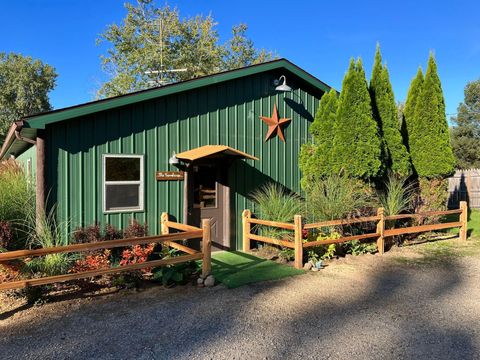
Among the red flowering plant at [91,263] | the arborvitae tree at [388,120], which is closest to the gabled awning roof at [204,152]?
the red flowering plant at [91,263]

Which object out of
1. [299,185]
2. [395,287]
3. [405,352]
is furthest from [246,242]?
A: [405,352]

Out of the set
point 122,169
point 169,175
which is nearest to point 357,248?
point 169,175

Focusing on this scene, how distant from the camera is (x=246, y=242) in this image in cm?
834

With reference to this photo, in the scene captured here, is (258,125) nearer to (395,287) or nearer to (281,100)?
(281,100)

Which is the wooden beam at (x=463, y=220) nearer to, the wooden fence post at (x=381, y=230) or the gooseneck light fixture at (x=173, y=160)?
the wooden fence post at (x=381, y=230)

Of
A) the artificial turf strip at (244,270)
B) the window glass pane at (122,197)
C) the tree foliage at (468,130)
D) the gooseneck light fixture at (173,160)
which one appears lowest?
the artificial turf strip at (244,270)

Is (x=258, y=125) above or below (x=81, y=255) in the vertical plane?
above

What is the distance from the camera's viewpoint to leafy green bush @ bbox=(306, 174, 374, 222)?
765cm

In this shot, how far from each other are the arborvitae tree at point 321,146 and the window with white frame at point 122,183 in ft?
13.5

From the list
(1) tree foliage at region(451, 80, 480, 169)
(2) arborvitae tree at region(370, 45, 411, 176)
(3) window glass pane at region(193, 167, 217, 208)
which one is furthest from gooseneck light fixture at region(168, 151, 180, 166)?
(1) tree foliage at region(451, 80, 480, 169)

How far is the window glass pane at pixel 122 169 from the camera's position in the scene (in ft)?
22.7

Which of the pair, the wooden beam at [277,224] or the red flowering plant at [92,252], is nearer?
the red flowering plant at [92,252]

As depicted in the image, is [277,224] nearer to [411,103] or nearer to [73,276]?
[73,276]

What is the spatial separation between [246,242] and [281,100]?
12.0 feet
